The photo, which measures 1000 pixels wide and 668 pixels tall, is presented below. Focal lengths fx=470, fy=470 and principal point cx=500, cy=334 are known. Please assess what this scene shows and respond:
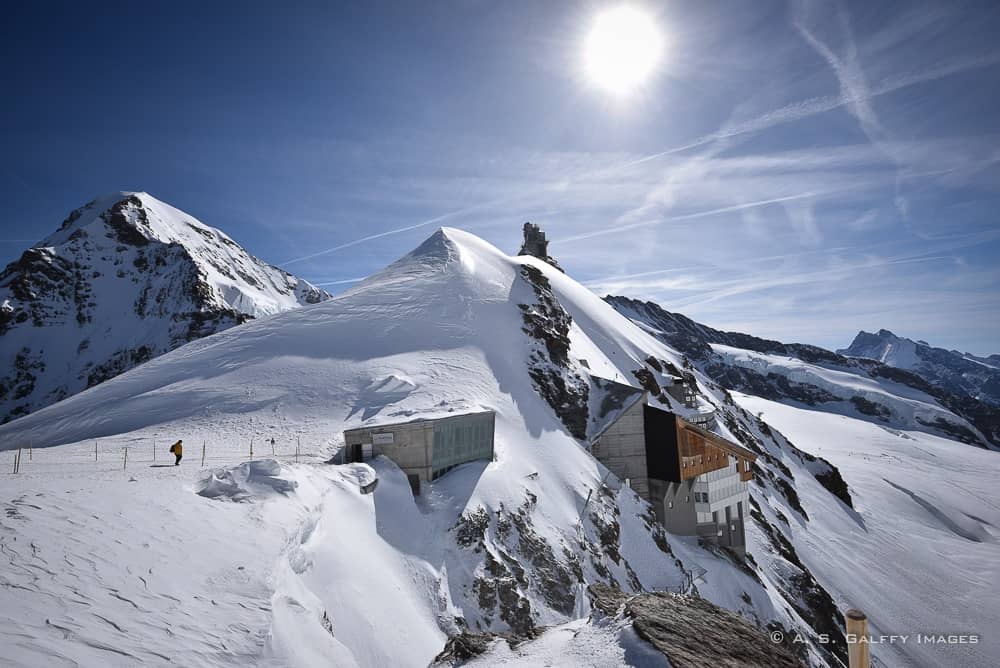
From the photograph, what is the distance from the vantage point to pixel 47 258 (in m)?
127

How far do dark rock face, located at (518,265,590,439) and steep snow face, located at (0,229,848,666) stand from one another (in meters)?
0.23

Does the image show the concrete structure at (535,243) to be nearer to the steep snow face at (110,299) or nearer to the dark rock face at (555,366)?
the dark rock face at (555,366)

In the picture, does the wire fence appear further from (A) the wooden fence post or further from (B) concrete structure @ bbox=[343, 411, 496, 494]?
(A) the wooden fence post

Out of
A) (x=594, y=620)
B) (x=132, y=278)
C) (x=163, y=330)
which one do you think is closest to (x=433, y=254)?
(x=594, y=620)

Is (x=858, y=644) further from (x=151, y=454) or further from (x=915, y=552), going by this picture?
(x=915, y=552)

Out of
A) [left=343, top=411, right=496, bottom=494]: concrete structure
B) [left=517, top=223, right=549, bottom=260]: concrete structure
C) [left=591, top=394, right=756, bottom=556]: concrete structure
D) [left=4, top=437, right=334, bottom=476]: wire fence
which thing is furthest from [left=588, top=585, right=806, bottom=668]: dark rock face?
[left=517, top=223, right=549, bottom=260]: concrete structure

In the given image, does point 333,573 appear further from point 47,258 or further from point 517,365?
point 47,258

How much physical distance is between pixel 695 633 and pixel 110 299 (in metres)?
157

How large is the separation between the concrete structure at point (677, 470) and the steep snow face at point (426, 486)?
6.86ft

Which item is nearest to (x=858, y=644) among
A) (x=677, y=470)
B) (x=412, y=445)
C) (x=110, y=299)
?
(x=412, y=445)

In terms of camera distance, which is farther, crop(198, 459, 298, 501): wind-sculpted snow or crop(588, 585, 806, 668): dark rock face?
crop(198, 459, 298, 501): wind-sculpted snow

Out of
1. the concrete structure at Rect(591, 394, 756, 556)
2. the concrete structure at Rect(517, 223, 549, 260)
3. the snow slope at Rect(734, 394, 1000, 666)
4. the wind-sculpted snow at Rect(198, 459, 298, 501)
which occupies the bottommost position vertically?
the snow slope at Rect(734, 394, 1000, 666)

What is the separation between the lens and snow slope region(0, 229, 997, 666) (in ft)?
27.9

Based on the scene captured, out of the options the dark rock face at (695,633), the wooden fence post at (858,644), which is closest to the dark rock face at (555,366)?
the dark rock face at (695,633)
